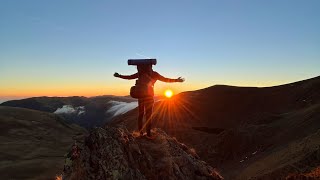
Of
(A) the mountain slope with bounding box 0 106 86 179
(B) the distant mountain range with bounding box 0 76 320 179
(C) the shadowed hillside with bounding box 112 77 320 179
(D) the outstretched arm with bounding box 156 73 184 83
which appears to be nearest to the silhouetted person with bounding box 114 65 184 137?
(D) the outstretched arm with bounding box 156 73 184 83

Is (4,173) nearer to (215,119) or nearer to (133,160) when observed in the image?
(215,119)

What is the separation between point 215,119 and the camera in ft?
228

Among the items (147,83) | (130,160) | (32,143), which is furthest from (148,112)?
(32,143)

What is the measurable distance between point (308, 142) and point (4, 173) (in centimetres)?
6043

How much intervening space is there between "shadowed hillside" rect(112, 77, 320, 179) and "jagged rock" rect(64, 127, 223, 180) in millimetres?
12287

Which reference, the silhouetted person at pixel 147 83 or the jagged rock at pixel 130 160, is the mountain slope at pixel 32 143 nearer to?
the silhouetted person at pixel 147 83

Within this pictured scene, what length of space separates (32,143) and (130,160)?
399 feet

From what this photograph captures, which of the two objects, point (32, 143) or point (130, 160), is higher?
point (130, 160)

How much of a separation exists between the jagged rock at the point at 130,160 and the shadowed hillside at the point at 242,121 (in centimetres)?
1229

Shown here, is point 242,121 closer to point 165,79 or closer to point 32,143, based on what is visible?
point 165,79

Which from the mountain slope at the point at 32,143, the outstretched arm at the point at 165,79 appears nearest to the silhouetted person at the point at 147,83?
the outstretched arm at the point at 165,79

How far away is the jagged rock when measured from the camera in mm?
9883

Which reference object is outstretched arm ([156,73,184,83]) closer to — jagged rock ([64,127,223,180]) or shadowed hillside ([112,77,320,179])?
jagged rock ([64,127,223,180])

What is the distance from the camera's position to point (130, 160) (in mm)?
10789
